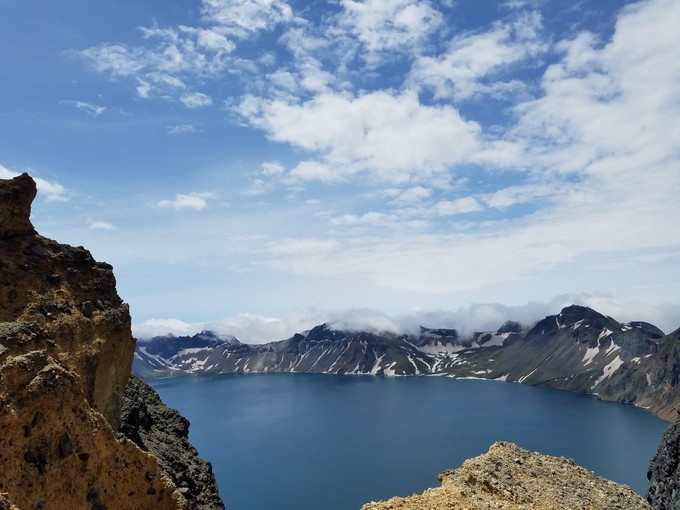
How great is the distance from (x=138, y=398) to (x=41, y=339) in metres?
13.3

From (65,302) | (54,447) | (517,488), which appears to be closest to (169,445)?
(65,302)

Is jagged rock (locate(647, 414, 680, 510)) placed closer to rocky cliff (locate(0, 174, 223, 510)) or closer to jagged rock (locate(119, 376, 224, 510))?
jagged rock (locate(119, 376, 224, 510))

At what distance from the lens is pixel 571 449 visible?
562 feet

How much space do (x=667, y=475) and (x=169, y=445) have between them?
176 ft

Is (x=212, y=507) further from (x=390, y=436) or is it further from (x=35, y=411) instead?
(x=390, y=436)

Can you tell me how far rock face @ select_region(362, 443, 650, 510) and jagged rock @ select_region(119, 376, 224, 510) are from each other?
1470cm

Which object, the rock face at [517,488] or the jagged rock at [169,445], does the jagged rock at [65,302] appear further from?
the rock face at [517,488]

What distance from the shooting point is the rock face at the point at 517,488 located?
2277 cm

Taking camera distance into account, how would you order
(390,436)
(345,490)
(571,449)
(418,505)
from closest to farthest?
(418,505), (345,490), (571,449), (390,436)

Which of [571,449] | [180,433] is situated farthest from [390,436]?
[180,433]

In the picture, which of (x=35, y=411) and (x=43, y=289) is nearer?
(x=35, y=411)

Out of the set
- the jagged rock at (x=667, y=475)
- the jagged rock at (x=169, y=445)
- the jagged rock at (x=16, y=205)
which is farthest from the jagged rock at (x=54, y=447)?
the jagged rock at (x=667, y=475)

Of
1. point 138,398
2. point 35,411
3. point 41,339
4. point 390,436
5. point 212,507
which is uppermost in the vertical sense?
point 41,339

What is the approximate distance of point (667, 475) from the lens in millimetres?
54656
